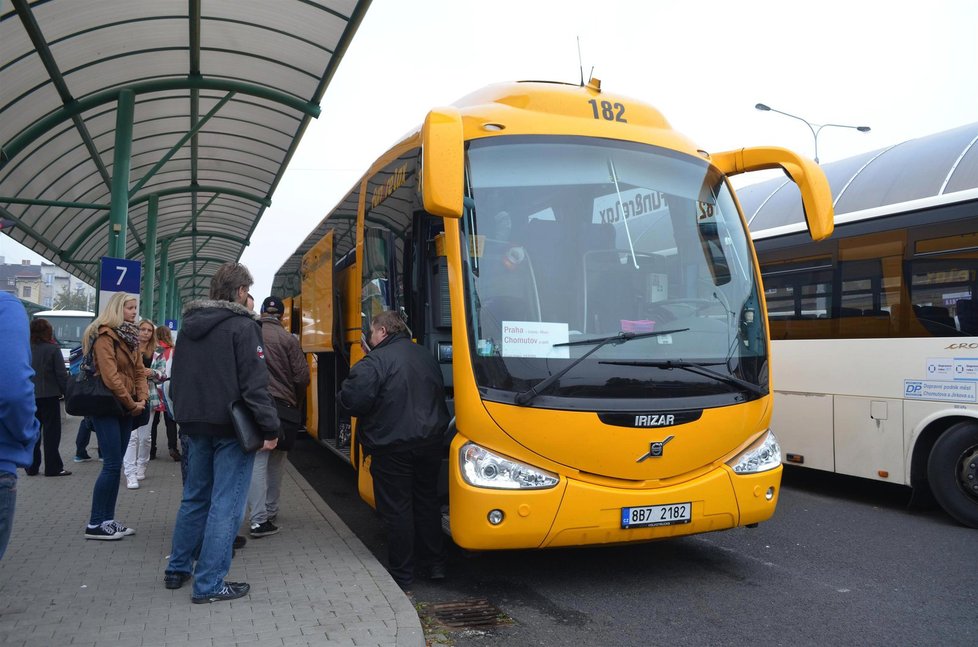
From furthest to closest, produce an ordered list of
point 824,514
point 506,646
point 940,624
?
point 824,514 → point 940,624 → point 506,646

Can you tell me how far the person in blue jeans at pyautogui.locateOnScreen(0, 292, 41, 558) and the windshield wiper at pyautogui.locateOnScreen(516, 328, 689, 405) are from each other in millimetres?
2687

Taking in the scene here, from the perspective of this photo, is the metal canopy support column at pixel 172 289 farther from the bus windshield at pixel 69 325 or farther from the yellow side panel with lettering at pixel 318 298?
the yellow side panel with lettering at pixel 318 298

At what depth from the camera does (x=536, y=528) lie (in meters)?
5.23

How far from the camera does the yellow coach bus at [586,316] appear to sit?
5.27 meters

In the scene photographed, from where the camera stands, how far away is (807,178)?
626cm

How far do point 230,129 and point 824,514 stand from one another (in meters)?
12.8

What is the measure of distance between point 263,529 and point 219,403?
227cm

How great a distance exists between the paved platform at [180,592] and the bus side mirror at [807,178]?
3864 millimetres

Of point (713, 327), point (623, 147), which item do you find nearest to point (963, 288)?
point (713, 327)

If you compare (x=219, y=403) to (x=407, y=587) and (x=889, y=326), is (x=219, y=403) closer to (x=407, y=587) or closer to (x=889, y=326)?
(x=407, y=587)

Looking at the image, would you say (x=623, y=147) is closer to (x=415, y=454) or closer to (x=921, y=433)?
(x=415, y=454)

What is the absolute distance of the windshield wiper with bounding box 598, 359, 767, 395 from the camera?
548 centimetres

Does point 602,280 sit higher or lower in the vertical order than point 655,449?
higher

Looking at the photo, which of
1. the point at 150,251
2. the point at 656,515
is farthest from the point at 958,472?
the point at 150,251
